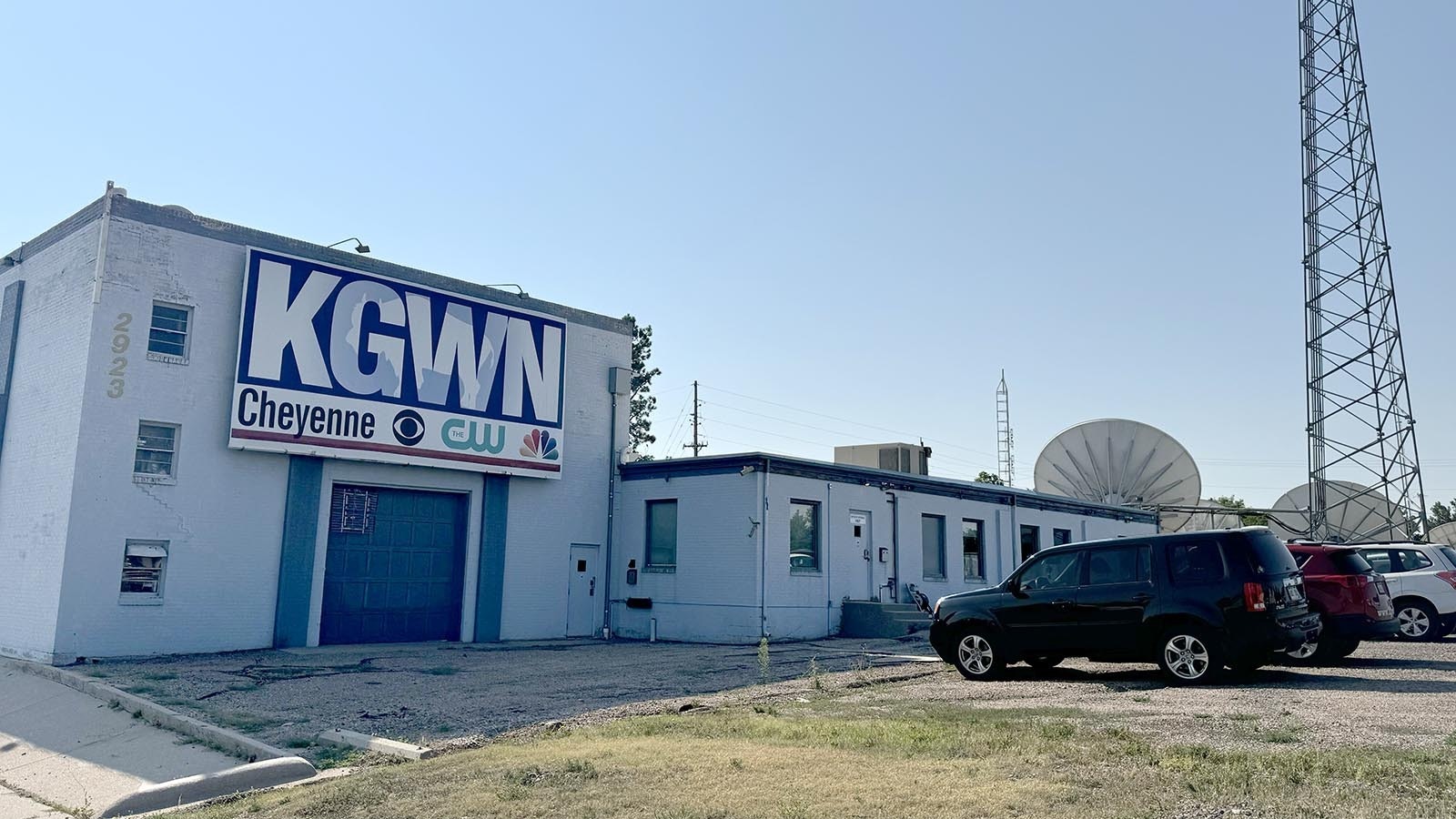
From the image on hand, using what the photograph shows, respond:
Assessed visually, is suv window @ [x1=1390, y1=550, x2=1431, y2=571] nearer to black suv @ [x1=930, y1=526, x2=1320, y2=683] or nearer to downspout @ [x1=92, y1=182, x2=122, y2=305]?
black suv @ [x1=930, y1=526, x2=1320, y2=683]

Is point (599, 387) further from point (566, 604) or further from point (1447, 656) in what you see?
point (1447, 656)

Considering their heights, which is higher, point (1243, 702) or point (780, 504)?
point (780, 504)

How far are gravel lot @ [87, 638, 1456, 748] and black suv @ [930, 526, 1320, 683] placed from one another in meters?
0.38

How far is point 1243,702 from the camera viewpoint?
1027 cm

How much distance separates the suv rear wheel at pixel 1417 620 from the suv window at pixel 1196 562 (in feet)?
24.9

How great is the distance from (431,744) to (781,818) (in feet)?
16.2

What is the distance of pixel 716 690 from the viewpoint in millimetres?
13508

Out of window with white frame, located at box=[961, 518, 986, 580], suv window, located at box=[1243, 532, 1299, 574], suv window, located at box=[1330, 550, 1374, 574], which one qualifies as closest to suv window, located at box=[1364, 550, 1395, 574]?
suv window, located at box=[1330, 550, 1374, 574]

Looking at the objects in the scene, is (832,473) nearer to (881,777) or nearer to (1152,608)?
(1152,608)

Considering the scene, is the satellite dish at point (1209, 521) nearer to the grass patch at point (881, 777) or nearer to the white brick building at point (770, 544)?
the white brick building at point (770, 544)

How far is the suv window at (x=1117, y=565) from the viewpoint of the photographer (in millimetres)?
12547

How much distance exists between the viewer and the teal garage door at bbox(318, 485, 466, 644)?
19969 millimetres

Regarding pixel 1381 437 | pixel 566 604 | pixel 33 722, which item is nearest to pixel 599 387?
pixel 566 604

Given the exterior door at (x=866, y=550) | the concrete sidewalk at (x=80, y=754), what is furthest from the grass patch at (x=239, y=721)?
the exterior door at (x=866, y=550)
